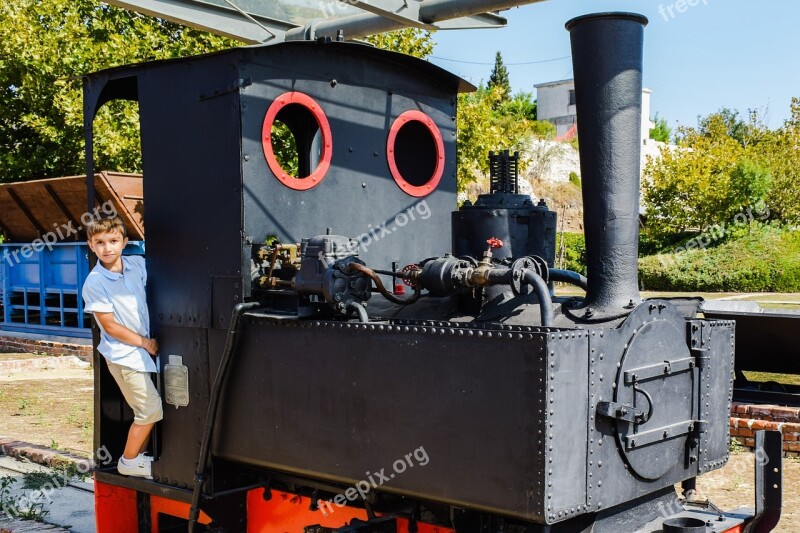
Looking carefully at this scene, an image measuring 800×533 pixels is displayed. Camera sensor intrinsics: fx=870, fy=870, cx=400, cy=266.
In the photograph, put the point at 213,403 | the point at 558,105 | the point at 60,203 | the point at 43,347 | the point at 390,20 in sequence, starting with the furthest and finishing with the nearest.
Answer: the point at 558,105 < the point at 43,347 < the point at 60,203 < the point at 390,20 < the point at 213,403

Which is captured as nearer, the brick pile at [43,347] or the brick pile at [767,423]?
the brick pile at [767,423]

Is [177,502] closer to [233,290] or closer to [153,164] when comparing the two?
[233,290]

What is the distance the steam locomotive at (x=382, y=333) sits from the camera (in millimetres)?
3143

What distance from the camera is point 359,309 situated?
366 cm

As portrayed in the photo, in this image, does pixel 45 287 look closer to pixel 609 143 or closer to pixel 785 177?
pixel 609 143

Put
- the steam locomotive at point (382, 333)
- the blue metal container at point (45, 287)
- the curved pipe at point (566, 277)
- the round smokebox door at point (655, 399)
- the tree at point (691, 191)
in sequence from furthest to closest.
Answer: the tree at point (691, 191) < the blue metal container at point (45, 287) < the curved pipe at point (566, 277) < the round smokebox door at point (655, 399) < the steam locomotive at point (382, 333)

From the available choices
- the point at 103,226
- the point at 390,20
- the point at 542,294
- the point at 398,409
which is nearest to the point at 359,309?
the point at 398,409

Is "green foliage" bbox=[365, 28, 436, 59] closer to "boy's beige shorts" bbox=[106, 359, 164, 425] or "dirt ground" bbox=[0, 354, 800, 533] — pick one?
"dirt ground" bbox=[0, 354, 800, 533]

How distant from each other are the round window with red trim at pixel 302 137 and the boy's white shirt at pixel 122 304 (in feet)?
3.06

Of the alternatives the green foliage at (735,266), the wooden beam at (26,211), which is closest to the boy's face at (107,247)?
the wooden beam at (26,211)

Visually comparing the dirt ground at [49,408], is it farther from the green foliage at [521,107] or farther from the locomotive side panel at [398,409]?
the green foliage at [521,107]

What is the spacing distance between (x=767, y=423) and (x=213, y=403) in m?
5.02

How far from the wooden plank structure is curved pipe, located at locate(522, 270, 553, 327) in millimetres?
9184

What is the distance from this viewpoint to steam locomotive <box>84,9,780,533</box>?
3143 mm
